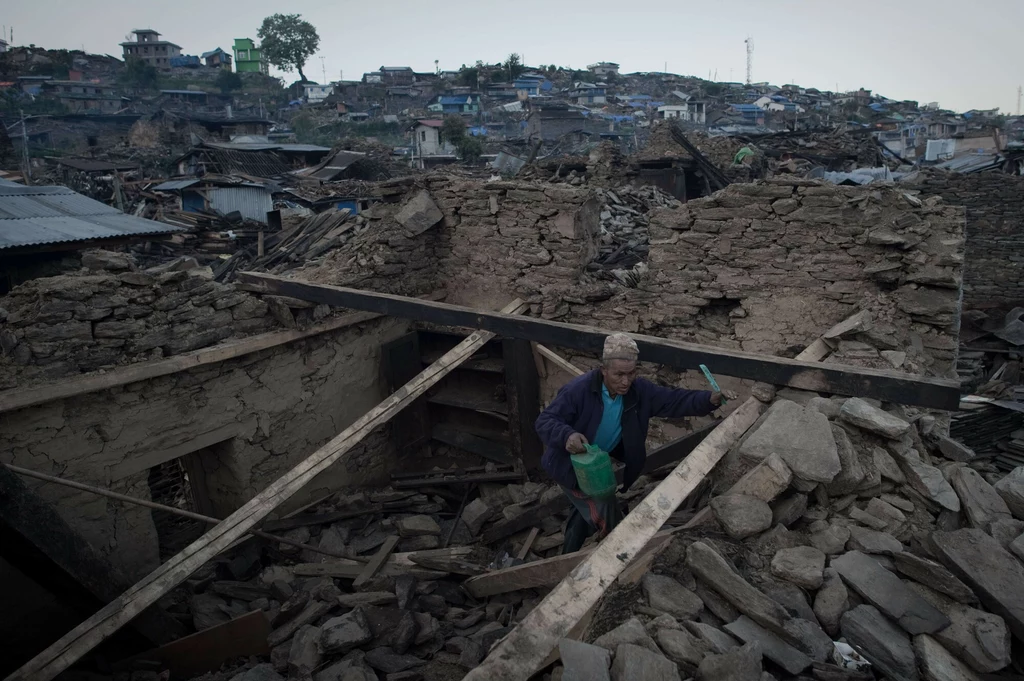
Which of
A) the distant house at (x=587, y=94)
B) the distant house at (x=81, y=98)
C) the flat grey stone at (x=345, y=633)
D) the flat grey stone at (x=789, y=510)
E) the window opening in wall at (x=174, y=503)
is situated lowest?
the window opening in wall at (x=174, y=503)

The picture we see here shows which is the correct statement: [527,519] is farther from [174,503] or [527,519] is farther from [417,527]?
[174,503]

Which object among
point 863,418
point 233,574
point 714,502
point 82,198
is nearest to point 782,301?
point 863,418

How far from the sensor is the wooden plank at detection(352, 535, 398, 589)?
4.85 meters

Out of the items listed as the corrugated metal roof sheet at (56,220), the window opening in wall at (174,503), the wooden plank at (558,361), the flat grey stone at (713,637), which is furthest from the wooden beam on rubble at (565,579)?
the corrugated metal roof sheet at (56,220)

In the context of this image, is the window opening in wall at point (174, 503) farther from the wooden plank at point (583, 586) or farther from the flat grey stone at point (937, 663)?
the flat grey stone at point (937, 663)

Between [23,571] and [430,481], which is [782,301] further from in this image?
[23,571]

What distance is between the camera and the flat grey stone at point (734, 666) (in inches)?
79.7

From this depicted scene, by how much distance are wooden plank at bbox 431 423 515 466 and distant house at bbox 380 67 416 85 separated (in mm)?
64862

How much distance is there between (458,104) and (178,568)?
56307 millimetres

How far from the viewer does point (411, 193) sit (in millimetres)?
7152

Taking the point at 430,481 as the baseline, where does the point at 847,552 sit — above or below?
above

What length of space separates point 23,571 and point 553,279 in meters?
4.79

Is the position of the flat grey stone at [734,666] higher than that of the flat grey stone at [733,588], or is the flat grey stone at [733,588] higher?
the flat grey stone at [733,588]

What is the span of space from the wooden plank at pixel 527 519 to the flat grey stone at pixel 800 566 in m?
2.86
